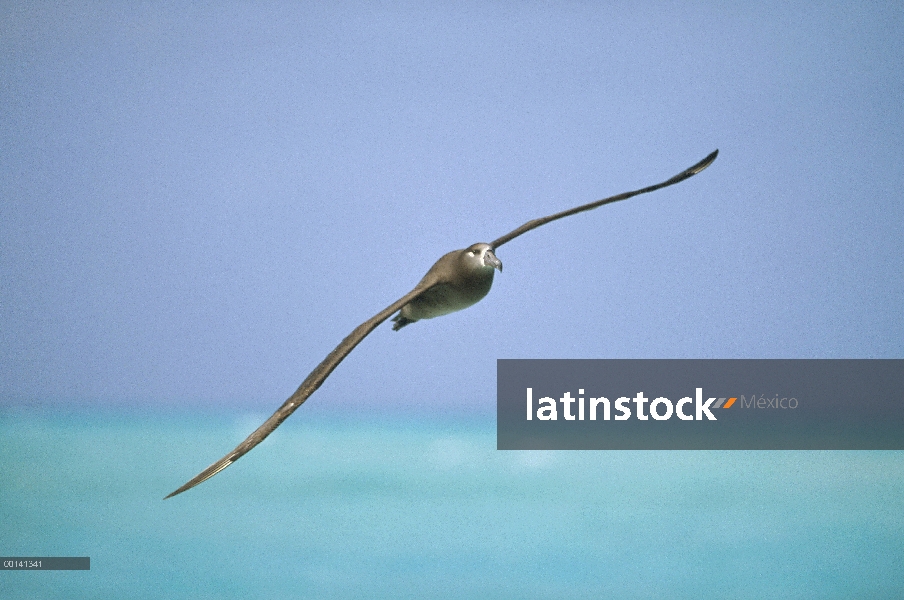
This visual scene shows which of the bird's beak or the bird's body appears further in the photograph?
the bird's body

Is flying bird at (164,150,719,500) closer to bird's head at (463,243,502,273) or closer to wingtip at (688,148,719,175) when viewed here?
bird's head at (463,243,502,273)

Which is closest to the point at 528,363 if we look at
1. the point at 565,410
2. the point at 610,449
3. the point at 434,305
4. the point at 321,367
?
the point at 565,410

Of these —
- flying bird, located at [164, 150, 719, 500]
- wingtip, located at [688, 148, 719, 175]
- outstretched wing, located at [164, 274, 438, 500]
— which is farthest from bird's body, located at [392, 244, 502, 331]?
wingtip, located at [688, 148, 719, 175]

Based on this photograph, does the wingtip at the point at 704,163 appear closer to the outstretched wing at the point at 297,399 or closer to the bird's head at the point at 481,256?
the bird's head at the point at 481,256

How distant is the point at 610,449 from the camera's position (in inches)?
219

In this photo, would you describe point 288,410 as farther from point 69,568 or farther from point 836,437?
Answer: point 836,437

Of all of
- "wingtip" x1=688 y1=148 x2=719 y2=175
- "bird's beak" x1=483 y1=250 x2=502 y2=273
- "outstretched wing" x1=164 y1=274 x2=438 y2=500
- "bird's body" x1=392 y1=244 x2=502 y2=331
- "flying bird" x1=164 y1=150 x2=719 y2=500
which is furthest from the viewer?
"wingtip" x1=688 y1=148 x2=719 y2=175

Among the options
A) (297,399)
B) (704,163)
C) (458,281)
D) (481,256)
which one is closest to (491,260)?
(481,256)

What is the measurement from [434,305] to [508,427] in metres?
1.63

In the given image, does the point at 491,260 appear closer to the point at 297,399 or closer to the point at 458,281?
the point at 458,281

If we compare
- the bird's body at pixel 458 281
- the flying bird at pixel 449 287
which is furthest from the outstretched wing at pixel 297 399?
the bird's body at pixel 458 281

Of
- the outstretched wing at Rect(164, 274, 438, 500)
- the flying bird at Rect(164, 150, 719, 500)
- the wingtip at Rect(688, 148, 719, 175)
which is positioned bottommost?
the outstretched wing at Rect(164, 274, 438, 500)

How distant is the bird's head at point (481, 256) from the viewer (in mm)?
3391

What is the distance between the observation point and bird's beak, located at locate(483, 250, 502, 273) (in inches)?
131
